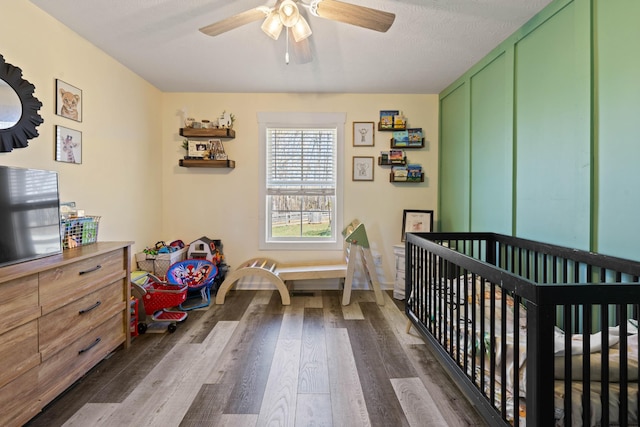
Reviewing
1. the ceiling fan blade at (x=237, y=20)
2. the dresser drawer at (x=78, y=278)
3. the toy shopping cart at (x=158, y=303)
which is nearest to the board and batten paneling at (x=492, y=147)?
the ceiling fan blade at (x=237, y=20)

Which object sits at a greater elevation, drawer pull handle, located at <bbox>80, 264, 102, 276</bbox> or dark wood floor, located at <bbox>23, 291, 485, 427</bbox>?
drawer pull handle, located at <bbox>80, 264, 102, 276</bbox>

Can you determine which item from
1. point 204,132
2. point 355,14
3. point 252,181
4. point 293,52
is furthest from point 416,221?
A: point 204,132

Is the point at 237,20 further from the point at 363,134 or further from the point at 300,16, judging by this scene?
the point at 363,134

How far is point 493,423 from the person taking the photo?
1196mm

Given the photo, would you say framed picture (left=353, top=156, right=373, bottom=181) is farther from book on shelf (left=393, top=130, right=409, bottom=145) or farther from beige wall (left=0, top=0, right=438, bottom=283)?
book on shelf (left=393, top=130, right=409, bottom=145)

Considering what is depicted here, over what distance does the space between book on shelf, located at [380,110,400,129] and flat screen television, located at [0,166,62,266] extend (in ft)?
9.77

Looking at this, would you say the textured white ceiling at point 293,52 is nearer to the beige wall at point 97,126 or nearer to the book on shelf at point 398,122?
the beige wall at point 97,126

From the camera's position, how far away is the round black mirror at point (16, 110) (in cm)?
169

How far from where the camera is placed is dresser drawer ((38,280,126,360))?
1.50 m

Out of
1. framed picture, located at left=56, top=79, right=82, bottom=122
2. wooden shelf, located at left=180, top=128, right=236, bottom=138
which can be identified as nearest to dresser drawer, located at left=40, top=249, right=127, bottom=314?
framed picture, located at left=56, top=79, right=82, bottom=122

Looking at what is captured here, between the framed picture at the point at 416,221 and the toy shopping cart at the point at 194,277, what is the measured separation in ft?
7.19

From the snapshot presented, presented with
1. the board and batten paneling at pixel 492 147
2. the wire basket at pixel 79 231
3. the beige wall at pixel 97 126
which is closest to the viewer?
the beige wall at pixel 97 126

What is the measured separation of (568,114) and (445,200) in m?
1.73

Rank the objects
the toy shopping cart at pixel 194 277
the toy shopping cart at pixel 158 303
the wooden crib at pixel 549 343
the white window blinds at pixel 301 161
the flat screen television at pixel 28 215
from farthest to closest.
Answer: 1. the white window blinds at pixel 301 161
2. the toy shopping cart at pixel 194 277
3. the toy shopping cart at pixel 158 303
4. the flat screen television at pixel 28 215
5. the wooden crib at pixel 549 343
